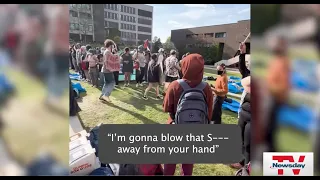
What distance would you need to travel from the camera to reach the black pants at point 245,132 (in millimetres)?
2605

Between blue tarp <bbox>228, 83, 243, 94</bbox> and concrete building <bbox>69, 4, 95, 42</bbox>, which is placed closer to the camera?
concrete building <bbox>69, 4, 95, 42</bbox>

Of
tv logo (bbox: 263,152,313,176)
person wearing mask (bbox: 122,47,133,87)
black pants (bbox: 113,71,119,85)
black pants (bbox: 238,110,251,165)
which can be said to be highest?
person wearing mask (bbox: 122,47,133,87)

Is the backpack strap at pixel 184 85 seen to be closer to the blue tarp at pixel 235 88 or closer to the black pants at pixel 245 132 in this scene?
the blue tarp at pixel 235 88

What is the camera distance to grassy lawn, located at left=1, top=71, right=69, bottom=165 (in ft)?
8.05

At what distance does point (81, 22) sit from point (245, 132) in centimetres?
219

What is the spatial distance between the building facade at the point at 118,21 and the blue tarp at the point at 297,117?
66.1 inches

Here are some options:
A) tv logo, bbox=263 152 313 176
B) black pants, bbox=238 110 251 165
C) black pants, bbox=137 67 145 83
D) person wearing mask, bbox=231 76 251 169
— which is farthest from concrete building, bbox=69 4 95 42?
tv logo, bbox=263 152 313 176

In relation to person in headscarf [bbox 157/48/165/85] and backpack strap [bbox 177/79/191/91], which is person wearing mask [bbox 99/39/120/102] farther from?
backpack strap [bbox 177/79/191/91]

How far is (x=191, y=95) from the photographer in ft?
7.91

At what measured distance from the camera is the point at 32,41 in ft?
7.86

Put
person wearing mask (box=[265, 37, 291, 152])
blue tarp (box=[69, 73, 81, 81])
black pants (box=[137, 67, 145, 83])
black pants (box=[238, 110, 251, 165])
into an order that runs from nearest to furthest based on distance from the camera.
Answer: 1. person wearing mask (box=[265, 37, 291, 152])
2. blue tarp (box=[69, 73, 81, 81])
3. black pants (box=[238, 110, 251, 165])
4. black pants (box=[137, 67, 145, 83])

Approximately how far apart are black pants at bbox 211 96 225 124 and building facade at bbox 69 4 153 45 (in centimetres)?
105

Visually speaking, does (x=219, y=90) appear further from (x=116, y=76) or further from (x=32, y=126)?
(x=32, y=126)

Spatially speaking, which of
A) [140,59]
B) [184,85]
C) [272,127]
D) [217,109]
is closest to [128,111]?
[140,59]
